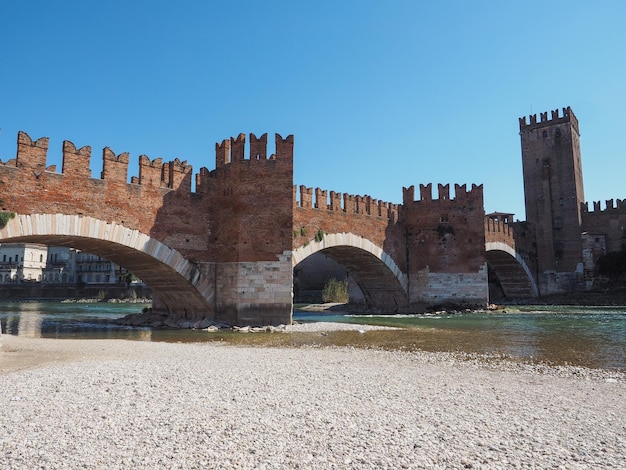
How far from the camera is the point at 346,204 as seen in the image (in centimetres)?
2280

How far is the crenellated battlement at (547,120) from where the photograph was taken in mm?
42062

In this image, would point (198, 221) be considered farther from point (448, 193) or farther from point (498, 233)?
point (498, 233)

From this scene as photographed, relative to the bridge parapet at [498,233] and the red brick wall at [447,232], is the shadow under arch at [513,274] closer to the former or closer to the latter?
the bridge parapet at [498,233]

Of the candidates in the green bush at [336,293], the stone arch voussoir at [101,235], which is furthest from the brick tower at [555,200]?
the stone arch voussoir at [101,235]

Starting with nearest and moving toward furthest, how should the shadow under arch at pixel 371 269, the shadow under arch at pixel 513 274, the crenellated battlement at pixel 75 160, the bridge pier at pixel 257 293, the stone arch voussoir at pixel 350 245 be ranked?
the crenellated battlement at pixel 75 160 < the bridge pier at pixel 257 293 < the stone arch voussoir at pixel 350 245 < the shadow under arch at pixel 371 269 < the shadow under arch at pixel 513 274

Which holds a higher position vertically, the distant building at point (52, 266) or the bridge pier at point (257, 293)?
the distant building at point (52, 266)

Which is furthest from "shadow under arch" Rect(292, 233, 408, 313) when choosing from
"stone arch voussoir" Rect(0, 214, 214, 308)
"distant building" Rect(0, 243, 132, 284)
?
"distant building" Rect(0, 243, 132, 284)

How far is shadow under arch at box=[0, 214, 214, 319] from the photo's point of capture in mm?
13219

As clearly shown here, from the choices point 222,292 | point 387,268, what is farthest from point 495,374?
point 387,268

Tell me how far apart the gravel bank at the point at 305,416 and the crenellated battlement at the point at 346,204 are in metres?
12.7

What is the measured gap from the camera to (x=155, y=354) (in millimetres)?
9578

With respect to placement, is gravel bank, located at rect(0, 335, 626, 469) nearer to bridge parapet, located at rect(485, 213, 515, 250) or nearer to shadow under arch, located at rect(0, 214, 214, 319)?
shadow under arch, located at rect(0, 214, 214, 319)

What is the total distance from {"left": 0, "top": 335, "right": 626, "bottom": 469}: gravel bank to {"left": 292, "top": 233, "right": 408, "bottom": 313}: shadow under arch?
13.9m

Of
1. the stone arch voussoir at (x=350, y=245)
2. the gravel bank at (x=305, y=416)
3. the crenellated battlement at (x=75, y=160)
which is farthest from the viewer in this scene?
the stone arch voussoir at (x=350, y=245)
